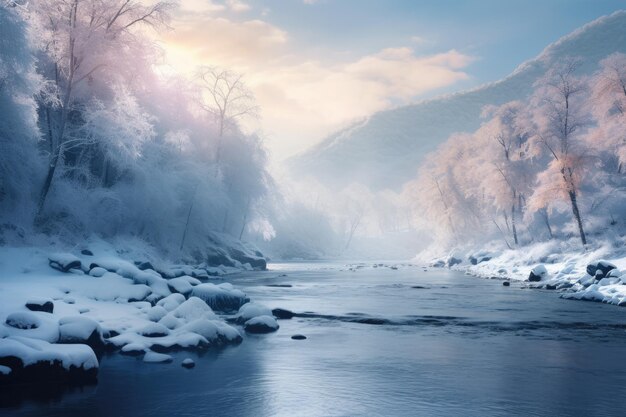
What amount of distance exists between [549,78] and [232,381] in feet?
105

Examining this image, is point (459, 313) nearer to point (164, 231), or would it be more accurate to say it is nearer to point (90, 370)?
point (90, 370)

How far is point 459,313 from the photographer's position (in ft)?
65.2

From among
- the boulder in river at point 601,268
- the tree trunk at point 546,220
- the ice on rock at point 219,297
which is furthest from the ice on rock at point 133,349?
the tree trunk at point 546,220

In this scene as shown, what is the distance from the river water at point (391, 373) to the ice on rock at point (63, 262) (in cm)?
689

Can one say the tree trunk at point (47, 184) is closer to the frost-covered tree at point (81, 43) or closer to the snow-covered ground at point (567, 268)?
the frost-covered tree at point (81, 43)

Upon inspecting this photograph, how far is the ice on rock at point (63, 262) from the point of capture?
696 inches

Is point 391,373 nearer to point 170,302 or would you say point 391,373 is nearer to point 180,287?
point 170,302

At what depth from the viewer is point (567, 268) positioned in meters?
29.8

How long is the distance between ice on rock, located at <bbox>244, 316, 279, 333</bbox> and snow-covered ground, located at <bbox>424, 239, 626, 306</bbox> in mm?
14123

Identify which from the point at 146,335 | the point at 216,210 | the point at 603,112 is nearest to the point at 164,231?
the point at 216,210

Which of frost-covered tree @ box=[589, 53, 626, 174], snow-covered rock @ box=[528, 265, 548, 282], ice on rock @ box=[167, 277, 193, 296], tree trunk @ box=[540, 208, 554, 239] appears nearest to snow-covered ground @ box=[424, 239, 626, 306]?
snow-covered rock @ box=[528, 265, 548, 282]

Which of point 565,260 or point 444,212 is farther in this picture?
point 444,212

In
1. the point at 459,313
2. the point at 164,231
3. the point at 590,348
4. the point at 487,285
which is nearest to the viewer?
the point at 590,348

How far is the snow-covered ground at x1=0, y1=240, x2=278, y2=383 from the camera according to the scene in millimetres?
10206
